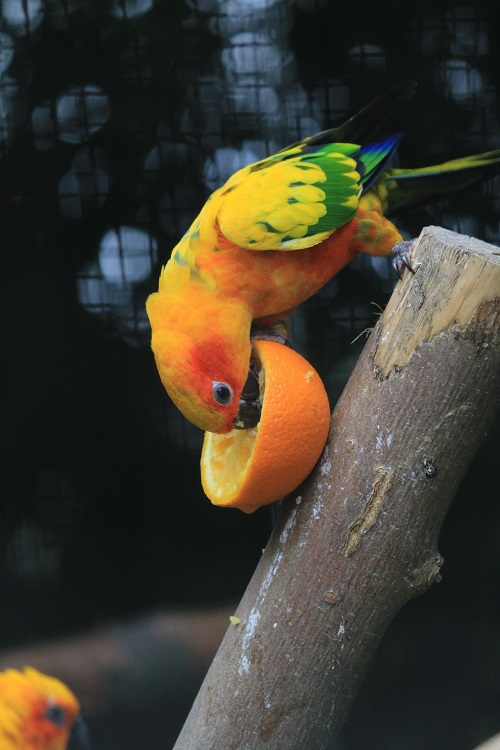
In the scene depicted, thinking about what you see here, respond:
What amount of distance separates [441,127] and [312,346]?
0.80 m

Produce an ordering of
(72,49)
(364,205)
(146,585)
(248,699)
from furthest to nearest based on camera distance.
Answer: (146,585), (72,49), (364,205), (248,699)

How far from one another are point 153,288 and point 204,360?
45.8 inches

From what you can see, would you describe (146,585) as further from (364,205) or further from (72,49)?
(72,49)

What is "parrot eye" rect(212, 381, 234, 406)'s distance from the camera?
3.47 ft

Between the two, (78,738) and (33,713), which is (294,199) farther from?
(78,738)

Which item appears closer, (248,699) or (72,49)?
(248,699)

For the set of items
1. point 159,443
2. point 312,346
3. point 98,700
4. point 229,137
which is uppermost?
point 229,137

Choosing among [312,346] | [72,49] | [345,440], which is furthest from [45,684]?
[72,49]

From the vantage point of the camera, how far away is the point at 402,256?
1122 millimetres

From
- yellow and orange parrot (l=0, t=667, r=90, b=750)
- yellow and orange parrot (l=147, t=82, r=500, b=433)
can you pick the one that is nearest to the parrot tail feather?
yellow and orange parrot (l=147, t=82, r=500, b=433)

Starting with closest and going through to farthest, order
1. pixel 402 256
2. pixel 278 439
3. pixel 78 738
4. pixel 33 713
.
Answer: pixel 278 439 → pixel 402 256 → pixel 33 713 → pixel 78 738

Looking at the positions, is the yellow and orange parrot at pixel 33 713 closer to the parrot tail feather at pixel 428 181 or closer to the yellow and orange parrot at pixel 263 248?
the yellow and orange parrot at pixel 263 248

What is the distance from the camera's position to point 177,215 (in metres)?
2.16

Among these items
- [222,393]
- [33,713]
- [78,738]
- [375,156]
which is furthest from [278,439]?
[78,738]
